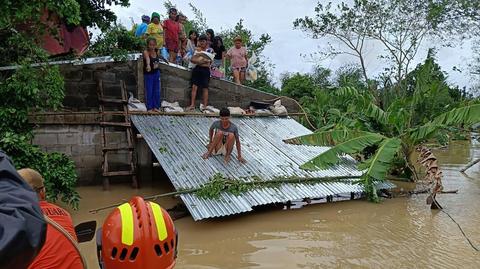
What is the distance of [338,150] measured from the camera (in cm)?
848

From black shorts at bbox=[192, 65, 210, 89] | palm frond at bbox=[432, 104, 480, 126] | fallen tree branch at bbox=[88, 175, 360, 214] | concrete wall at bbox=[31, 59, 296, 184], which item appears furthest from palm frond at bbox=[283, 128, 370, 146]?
concrete wall at bbox=[31, 59, 296, 184]

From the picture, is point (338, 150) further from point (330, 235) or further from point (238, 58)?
point (238, 58)

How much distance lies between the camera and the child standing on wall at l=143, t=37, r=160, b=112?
9.96 meters

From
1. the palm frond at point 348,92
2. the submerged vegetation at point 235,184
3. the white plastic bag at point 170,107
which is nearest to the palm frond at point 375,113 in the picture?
the palm frond at point 348,92

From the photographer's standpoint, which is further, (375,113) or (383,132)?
(383,132)

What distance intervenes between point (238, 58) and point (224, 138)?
4.62 m

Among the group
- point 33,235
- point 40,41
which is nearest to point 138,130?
point 40,41

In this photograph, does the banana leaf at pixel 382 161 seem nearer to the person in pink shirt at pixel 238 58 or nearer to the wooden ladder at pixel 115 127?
the wooden ladder at pixel 115 127

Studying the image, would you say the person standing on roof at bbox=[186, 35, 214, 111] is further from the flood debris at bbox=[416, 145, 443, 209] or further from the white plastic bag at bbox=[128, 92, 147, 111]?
the flood debris at bbox=[416, 145, 443, 209]

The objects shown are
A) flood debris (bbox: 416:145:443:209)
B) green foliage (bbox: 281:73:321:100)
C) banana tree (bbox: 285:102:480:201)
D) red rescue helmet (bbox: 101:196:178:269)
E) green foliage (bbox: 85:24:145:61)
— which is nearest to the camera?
red rescue helmet (bbox: 101:196:178:269)

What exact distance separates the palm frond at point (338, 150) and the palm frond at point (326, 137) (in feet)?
0.82

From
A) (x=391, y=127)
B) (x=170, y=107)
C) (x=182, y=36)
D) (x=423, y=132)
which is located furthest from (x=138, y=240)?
(x=182, y=36)

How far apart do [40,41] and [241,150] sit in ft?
13.5

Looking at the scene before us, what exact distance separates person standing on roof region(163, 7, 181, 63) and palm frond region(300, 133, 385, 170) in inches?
222
